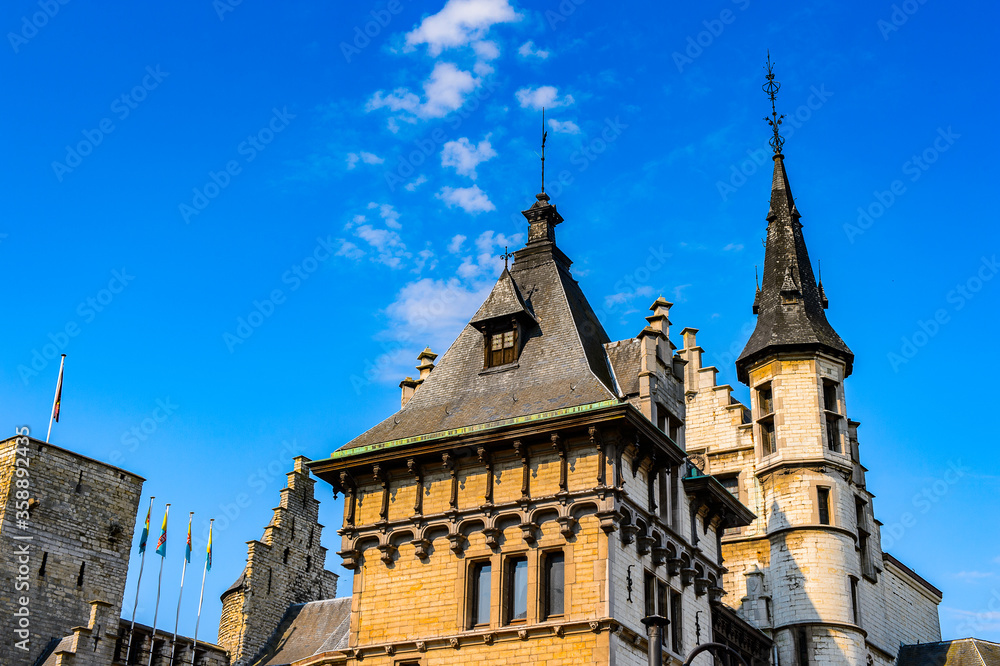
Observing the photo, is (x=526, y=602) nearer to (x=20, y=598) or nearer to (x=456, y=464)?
(x=456, y=464)

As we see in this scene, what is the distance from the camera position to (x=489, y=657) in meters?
28.4

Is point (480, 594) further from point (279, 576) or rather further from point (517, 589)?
point (279, 576)

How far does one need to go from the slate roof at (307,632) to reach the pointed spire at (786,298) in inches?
748

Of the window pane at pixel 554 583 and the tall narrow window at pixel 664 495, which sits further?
the tall narrow window at pixel 664 495

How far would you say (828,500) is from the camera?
41844 millimetres

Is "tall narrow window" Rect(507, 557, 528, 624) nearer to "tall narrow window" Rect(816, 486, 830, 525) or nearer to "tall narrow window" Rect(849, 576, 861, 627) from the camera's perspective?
"tall narrow window" Rect(816, 486, 830, 525)

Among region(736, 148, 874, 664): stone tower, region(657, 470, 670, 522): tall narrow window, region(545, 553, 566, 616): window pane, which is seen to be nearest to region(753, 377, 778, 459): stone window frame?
region(736, 148, 874, 664): stone tower

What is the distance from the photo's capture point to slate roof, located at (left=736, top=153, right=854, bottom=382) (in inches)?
1730

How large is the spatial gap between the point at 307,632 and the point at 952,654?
25627 millimetres

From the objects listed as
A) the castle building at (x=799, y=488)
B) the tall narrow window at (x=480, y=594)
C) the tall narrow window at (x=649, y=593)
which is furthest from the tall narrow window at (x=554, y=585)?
the castle building at (x=799, y=488)

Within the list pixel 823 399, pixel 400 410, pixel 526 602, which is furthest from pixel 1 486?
pixel 823 399

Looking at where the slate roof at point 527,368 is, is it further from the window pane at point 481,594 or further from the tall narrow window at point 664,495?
the window pane at point 481,594

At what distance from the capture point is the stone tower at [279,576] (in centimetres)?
4859

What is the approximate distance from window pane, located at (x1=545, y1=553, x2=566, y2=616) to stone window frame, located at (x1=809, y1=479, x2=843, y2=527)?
15.3m
